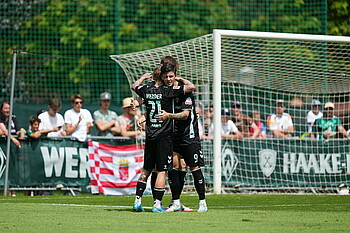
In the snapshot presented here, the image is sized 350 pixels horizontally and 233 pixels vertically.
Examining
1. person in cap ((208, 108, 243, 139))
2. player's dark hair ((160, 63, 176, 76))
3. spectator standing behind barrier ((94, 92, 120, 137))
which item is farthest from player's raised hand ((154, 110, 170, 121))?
person in cap ((208, 108, 243, 139))

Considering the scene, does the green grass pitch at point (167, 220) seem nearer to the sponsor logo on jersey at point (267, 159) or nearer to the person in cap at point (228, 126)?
the sponsor logo on jersey at point (267, 159)

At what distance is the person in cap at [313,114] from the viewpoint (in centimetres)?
1716

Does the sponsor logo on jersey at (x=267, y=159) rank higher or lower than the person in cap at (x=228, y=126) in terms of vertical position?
lower

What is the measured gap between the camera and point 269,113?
57.2 ft

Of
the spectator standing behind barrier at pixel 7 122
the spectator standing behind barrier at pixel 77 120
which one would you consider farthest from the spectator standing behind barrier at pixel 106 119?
the spectator standing behind barrier at pixel 7 122

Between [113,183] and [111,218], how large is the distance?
24.1ft

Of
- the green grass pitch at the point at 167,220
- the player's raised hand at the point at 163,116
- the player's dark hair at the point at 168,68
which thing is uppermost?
the player's dark hair at the point at 168,68

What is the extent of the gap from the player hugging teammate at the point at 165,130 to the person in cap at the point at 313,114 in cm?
815

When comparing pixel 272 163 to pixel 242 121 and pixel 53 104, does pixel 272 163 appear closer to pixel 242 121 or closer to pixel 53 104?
pixel 242 121

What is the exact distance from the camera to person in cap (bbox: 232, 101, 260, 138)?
54.7ft

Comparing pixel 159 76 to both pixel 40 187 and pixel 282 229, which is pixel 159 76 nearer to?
pixel 282 229

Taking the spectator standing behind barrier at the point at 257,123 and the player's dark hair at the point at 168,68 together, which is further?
the spectator standing behind barrier at the point at 257,123

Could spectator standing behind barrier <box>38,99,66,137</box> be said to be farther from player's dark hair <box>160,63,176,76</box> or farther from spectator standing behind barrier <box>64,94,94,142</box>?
player's dark hair <box>160,63,176,76</box>

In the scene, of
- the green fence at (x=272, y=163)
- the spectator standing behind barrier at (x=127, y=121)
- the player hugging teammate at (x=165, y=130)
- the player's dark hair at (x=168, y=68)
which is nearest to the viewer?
the player's dark hair at (x=168, y=68)
